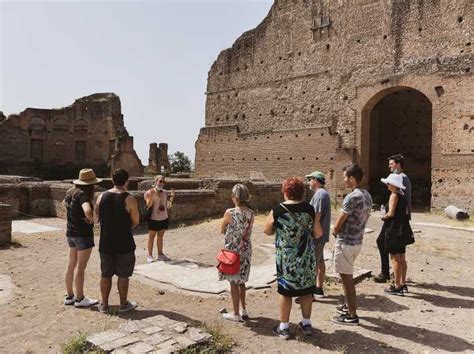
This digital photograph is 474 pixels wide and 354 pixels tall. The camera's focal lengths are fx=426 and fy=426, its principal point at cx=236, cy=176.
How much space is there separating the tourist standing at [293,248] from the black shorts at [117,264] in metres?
1.76

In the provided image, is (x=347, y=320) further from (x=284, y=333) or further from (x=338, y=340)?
(x=284, y=333)

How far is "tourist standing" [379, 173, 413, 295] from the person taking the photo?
594 cm

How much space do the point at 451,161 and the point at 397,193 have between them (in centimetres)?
1115

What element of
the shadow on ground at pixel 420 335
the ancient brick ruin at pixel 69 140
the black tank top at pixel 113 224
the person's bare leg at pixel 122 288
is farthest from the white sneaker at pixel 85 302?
the ancient brick ruin at pixel 69 140

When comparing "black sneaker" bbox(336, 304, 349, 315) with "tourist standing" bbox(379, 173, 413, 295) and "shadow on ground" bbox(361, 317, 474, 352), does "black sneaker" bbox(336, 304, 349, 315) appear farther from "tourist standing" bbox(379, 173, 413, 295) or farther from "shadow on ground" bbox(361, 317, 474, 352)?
"tourist standing" bbox(379, 173, 413, 295)

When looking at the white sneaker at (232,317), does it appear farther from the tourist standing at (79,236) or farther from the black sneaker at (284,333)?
the tourist standing at (79,236)

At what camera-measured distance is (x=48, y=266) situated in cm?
754

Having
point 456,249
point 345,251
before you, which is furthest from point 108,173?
point 345,251

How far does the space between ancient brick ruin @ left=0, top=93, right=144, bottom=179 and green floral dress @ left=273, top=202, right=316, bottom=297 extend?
26822mm

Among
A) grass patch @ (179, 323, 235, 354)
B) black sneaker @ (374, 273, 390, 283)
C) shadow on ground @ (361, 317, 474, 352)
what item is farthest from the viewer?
black sneaker @ (374, 273, 390, 283)

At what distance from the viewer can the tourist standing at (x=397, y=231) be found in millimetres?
5938

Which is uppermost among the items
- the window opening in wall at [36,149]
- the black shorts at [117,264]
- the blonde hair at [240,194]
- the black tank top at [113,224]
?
the window opening in wall at [36,149]

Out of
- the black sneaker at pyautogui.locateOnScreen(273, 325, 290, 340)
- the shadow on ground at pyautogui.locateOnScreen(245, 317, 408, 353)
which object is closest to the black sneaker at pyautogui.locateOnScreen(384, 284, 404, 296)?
the shadow on ground at pyautogui.locateOnScreen(245, 317, 408, 353)

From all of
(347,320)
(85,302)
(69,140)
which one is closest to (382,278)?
(347,320)
